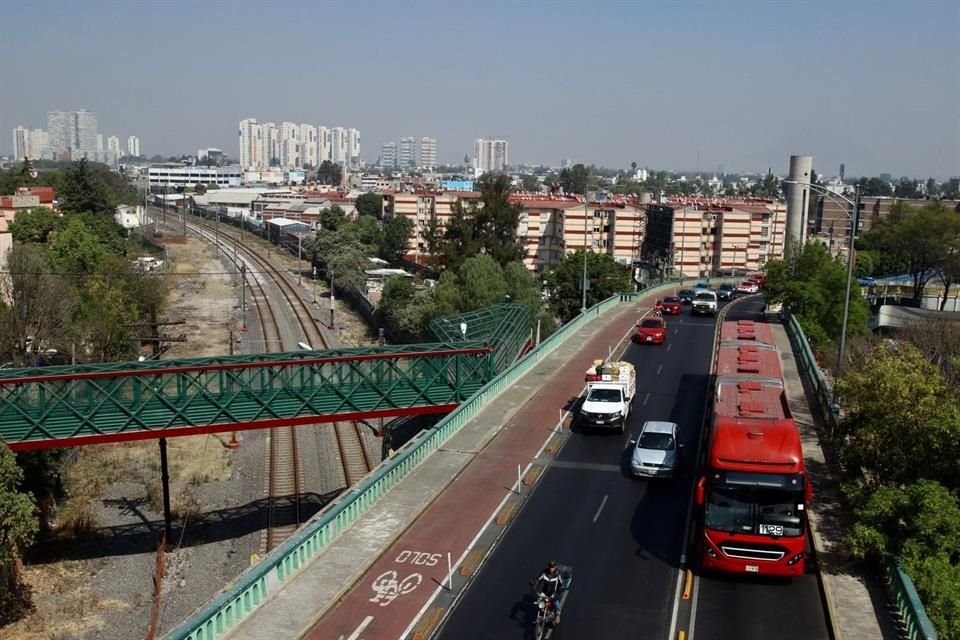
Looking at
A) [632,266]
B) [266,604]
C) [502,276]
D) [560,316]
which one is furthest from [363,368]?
[632,266]

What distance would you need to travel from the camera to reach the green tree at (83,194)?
90.4 metres

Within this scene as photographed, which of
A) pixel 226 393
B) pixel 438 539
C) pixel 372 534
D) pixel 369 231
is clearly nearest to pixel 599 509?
pixel 438 539

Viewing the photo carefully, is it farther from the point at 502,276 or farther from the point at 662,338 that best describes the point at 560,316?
the point at 662,338

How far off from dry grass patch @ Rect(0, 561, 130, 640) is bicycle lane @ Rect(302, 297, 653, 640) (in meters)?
11.0

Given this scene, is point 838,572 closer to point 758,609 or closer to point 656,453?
point 758,609

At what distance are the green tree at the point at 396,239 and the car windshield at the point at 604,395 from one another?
78384 millimetres

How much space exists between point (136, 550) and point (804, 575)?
73.0 feet

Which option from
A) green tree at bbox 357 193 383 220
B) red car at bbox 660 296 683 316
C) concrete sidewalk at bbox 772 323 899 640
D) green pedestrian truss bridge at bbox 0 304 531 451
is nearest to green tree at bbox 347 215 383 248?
green tree at bbox 357 193 383 220

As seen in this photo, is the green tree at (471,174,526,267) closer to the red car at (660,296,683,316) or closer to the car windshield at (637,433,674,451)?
the red car at (660,296,683,316)

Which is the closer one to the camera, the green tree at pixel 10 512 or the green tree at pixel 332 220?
the green tree at pixel 10 512

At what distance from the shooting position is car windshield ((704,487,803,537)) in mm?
16297

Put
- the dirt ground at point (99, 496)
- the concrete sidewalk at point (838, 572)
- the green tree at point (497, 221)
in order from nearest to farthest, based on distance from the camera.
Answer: the concrete sidewalk at point (838, 572) → the dirt ground at point (99, 496) → the green tree at point (497, 221)

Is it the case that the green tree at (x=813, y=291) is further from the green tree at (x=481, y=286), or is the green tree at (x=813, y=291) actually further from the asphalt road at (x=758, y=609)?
the asphalt road at (x=758, y=609)

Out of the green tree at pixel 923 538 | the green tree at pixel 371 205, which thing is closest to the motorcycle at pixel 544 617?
the green tree at pixel 923 538
